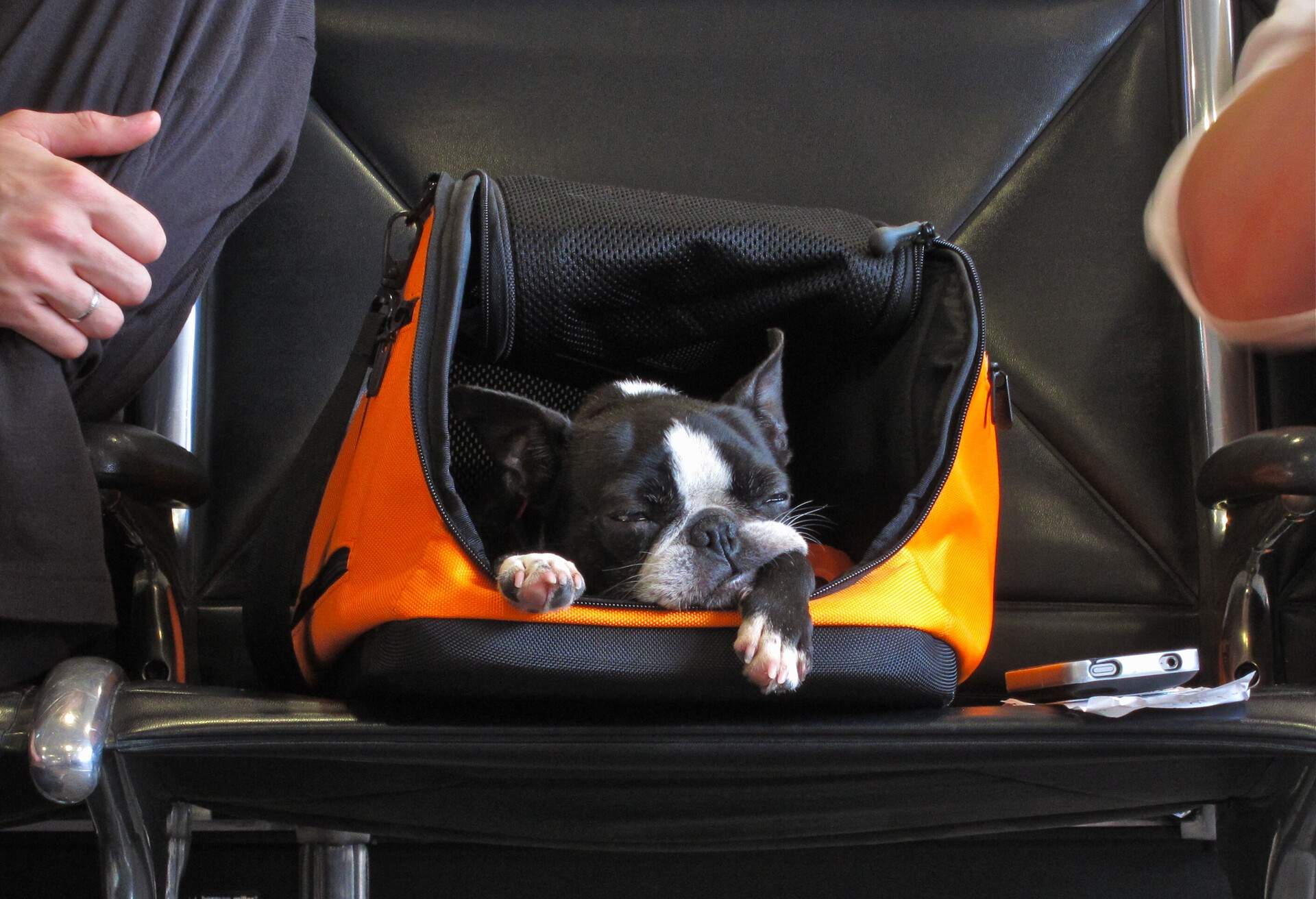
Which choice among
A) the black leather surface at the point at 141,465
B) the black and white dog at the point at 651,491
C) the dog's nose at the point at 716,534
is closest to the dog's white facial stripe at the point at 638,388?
the black and white dog at the point at 651,491

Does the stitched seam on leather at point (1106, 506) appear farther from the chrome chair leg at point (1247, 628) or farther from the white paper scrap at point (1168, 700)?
the white paper scrap at point (1168, 700)

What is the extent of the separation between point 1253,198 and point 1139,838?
84cm

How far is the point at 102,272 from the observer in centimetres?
90

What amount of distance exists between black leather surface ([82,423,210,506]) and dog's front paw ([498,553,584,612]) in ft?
1.23

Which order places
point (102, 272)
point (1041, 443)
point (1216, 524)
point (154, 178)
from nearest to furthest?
point (102, 272) < point (154, 178) < point (1216, 524) < point (1041, 443)

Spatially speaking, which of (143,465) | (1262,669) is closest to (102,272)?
(143,465)

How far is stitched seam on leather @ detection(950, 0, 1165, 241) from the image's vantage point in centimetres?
151

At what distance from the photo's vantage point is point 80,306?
0.88 m

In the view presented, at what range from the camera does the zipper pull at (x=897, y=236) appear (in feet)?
3.52

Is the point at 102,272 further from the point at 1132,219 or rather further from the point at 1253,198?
the point at 1132,219

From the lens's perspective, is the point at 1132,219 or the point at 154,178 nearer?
the point at 154,178

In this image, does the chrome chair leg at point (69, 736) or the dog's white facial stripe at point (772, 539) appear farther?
the dog's white facial stripe at point (772, 539)

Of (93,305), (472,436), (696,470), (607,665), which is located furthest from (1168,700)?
(93,305)

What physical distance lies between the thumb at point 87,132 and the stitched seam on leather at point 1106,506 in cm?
110
